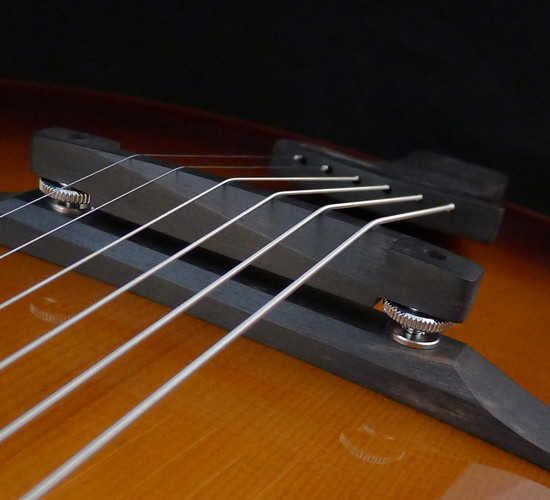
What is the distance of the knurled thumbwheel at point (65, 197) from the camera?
2.39ft

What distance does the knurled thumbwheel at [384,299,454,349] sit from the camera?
61 centimetres

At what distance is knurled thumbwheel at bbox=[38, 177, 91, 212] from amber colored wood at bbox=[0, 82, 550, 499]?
0.06 metres

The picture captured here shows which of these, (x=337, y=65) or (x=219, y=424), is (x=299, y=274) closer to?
(x=219, y=424)

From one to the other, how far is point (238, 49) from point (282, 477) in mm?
1376

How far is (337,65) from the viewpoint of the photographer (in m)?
1.71

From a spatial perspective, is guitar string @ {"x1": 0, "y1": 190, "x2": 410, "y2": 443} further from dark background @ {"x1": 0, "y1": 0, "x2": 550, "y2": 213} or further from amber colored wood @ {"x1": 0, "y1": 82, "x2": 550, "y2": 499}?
dark background @ {"x1": 0, "y1": 0, "x2": 550, "y2": 213}

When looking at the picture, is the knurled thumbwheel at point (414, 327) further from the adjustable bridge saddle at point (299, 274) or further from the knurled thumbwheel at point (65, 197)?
the knurled thumbwheel at point (65, 197)

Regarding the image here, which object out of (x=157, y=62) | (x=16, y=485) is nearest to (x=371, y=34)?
(x=157, y=62)

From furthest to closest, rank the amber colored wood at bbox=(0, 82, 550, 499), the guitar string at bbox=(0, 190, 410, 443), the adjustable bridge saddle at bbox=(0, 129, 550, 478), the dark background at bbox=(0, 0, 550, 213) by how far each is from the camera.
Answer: the dark background at bbox=(0, 0, 550, 213), the adjustable bridge saddle at bbox=(0, 129, 550, 478), the amber colored wood at bbox=(0, 82, 550, 499), the guitar string at bbox=(0, 190, 410, 443)

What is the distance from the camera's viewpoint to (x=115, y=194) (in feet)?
2.37

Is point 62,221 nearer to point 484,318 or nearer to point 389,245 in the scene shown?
point 389,245

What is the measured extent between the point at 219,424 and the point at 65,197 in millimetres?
304

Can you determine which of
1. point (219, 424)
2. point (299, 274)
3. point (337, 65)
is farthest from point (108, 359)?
point (337, 65)

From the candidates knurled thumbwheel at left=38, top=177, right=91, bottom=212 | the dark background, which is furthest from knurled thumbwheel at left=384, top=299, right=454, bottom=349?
the dark background
